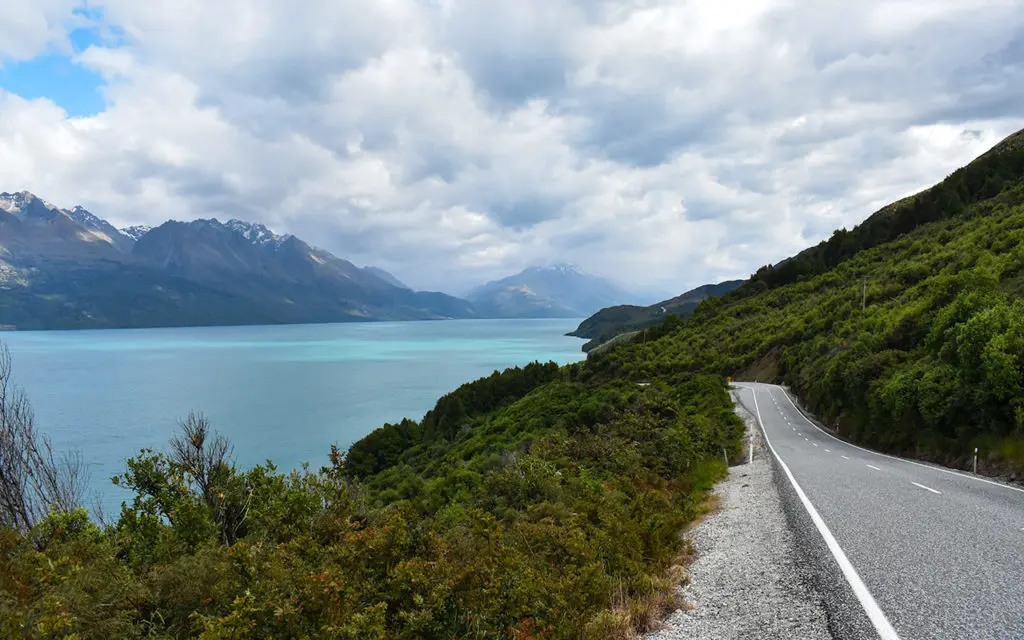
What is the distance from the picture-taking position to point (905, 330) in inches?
1251

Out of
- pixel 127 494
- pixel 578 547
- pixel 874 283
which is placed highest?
pixel 874 283

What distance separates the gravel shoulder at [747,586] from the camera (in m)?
5.99

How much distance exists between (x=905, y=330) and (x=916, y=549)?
29.8 m

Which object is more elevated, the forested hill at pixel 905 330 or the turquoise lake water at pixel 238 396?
the forested hill at pixel 905 330

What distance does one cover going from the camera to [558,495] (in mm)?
13406

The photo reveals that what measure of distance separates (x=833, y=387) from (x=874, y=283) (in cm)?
2734

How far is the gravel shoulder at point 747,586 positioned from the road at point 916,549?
0.34m

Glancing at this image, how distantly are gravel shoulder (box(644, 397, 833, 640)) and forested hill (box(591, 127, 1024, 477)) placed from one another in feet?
40.8

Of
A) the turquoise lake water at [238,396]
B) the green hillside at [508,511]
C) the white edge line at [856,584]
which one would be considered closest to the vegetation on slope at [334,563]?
the green hillside at [508,511]

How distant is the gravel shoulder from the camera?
5.99m

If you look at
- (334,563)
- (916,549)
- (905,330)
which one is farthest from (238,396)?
(916,549)

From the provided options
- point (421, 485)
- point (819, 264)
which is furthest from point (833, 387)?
point (819, 264)

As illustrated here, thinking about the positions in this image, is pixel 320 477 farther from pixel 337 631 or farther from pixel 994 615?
pixel 994 615

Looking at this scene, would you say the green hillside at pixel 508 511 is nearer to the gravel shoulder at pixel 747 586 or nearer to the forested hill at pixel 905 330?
the forested hill at pixel 905 330
